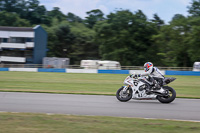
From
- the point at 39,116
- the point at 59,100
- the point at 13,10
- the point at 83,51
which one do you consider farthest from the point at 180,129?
the point at 13,10

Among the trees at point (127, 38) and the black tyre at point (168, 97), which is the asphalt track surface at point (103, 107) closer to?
the black tyre at point (168, 97)

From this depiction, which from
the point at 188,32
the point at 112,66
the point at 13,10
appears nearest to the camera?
the point at 112,66

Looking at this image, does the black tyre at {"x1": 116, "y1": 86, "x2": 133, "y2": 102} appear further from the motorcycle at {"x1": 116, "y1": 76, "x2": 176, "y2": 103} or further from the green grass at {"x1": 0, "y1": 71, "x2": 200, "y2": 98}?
the green grass at {"x1": 0, "y1": 71, "x2": 200, "y2": 98}

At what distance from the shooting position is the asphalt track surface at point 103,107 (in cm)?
855

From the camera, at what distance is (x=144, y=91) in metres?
10.9

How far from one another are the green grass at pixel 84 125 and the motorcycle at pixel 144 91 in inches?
131

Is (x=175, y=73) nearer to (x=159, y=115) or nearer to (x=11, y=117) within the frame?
(x=159, y=115)

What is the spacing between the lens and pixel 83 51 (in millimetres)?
62281

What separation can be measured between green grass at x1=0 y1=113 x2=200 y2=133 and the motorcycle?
3.33 metres

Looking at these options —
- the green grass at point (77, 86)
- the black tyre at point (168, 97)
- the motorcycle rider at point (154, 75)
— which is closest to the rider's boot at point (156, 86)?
the motorcycle rider at point (154, 75)

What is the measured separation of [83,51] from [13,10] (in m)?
54.3

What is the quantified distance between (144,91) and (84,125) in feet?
15.6

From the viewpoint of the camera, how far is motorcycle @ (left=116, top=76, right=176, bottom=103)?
34.8ft

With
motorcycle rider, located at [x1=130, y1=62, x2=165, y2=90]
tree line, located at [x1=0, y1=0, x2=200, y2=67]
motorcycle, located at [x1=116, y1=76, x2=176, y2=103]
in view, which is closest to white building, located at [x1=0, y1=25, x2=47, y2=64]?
tree line, located at [x1=0, y1=0, x2=200, y2=67]
